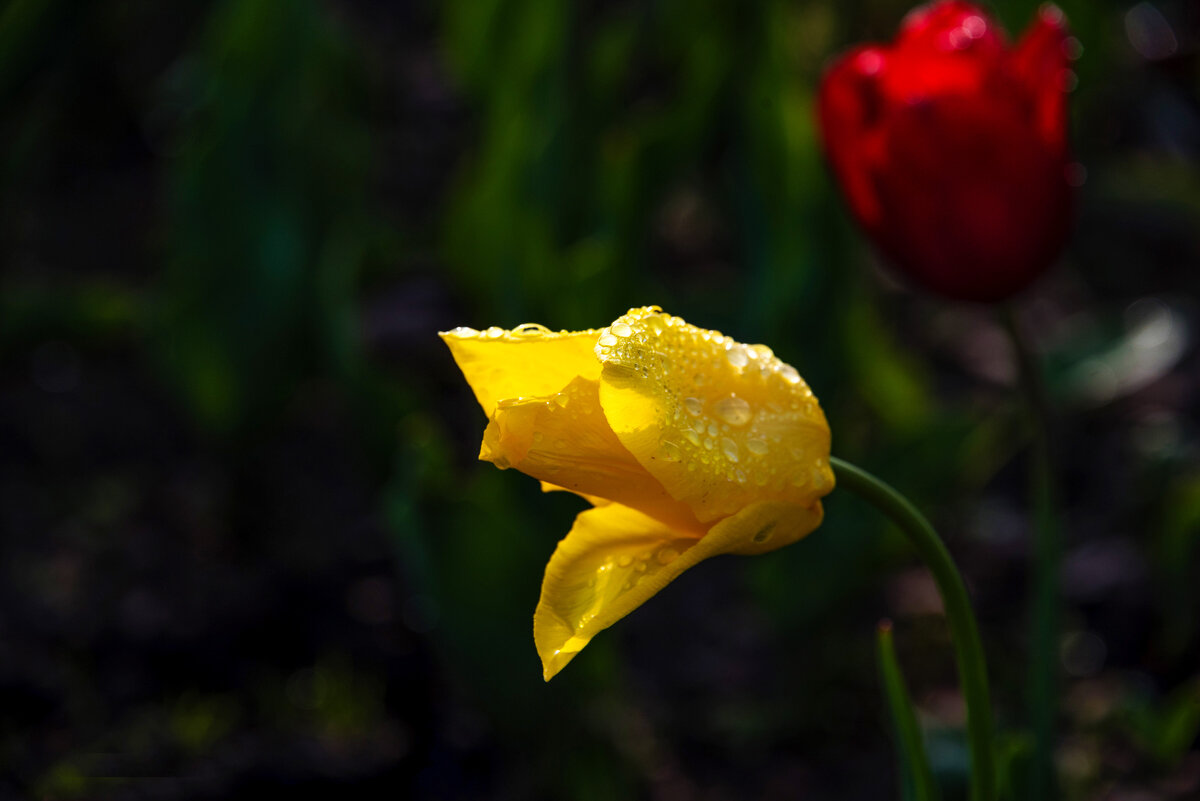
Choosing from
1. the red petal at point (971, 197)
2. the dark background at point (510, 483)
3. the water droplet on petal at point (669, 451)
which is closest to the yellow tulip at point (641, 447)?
the water droplet on petal at point (669, 451)

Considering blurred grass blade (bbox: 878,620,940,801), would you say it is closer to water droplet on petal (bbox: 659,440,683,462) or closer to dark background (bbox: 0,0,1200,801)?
water droplet on petal (bbox: 659,440,683,462)

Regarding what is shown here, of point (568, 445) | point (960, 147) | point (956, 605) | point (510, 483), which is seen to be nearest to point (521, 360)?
point (568, 445)

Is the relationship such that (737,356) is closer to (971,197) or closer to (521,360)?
(521,360)

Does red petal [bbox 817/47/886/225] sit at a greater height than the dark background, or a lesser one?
greater

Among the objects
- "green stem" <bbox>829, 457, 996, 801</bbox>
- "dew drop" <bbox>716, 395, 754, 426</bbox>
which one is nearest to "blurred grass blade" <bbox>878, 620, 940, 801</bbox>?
"green stem" <bbox>829, 457, 996, 801</bbox>

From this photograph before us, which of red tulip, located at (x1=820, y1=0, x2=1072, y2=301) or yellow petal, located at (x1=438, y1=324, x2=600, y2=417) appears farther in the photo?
red tulip, located at (x1=820, y1=0, x2=1072, y2=301)

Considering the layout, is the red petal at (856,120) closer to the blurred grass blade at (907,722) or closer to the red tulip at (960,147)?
the red tulip at (960,147)
